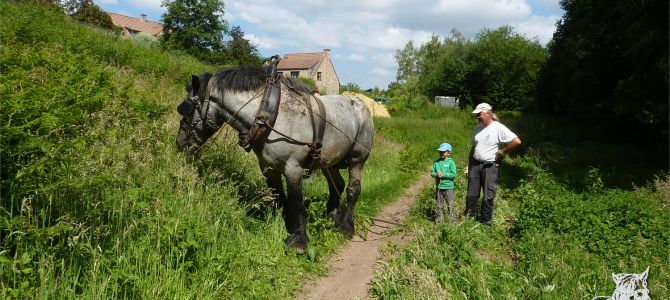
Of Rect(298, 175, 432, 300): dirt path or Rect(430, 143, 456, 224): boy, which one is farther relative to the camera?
Rect(430, 143, 456, 224): boy

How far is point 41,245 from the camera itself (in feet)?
8.64

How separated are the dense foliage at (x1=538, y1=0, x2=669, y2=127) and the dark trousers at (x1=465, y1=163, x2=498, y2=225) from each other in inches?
232

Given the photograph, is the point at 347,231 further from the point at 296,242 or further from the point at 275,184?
the point at 275,184

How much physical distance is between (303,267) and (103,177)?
217cm

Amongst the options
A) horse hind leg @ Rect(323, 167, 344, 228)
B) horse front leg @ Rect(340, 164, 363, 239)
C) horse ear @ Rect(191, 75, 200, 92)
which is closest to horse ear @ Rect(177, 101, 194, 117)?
horse ear @ Rect(191, 75, 200, 92)

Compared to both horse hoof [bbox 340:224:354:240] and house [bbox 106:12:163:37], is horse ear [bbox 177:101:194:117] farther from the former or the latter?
house [bbox 106:12:163:37]

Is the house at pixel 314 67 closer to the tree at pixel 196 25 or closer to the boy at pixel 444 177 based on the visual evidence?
the tree at pixel 196 25

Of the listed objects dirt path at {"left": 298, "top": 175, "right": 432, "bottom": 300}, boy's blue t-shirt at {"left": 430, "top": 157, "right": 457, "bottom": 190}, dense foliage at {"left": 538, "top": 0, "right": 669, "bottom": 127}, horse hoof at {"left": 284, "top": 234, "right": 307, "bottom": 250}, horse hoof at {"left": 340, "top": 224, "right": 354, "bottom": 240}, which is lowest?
dirt path at {"left": 298, "top": 175, "right": 432, "bottom": 300}

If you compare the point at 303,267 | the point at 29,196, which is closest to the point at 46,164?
the point at 29,196

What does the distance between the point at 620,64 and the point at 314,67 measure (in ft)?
134

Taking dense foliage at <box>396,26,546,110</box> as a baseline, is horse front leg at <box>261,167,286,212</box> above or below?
below

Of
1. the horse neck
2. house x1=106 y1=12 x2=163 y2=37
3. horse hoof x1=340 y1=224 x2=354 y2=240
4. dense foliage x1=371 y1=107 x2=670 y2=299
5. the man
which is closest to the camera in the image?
dense foliage x1=371 y1=107 x2=670 y2=299

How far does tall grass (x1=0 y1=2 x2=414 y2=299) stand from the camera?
8.45ft

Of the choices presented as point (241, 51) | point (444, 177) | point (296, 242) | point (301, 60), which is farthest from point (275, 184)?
point (301, 60)
